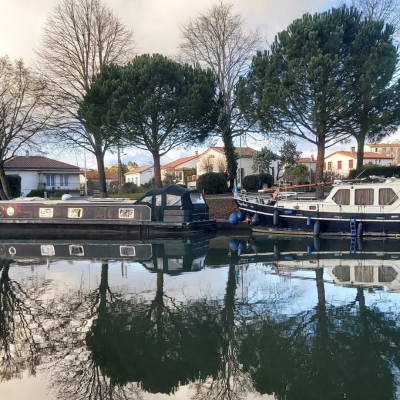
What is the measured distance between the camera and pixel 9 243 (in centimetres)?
1898

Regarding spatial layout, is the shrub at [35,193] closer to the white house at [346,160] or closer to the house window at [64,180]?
the house window at [64,180]

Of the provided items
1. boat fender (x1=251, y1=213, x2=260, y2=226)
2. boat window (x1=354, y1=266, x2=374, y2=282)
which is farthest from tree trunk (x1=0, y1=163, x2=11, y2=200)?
boat window (x1=354, y1=266, x2=374, y2=282)

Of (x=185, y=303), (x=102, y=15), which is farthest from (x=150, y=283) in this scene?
(x=102, y=15)

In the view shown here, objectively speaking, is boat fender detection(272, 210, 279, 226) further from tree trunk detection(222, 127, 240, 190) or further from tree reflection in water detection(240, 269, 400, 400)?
tree reflection in water detection(240, 269, 400, 400)

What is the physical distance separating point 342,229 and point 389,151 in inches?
2746

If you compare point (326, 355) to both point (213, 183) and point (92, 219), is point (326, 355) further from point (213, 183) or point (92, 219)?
point (213, 183)

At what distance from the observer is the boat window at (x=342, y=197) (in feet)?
60.3

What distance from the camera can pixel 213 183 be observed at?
27.9 m

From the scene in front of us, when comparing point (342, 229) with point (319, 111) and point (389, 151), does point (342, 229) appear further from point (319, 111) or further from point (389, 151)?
point (389, 151)

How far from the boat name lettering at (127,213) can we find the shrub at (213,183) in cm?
800

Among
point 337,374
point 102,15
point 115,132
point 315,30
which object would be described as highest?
point 102,15

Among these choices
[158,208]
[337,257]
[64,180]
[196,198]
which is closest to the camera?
[337,257]

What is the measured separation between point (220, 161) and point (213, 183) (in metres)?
21.9

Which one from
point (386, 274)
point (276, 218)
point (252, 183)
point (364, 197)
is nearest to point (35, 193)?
point (252, 183)
